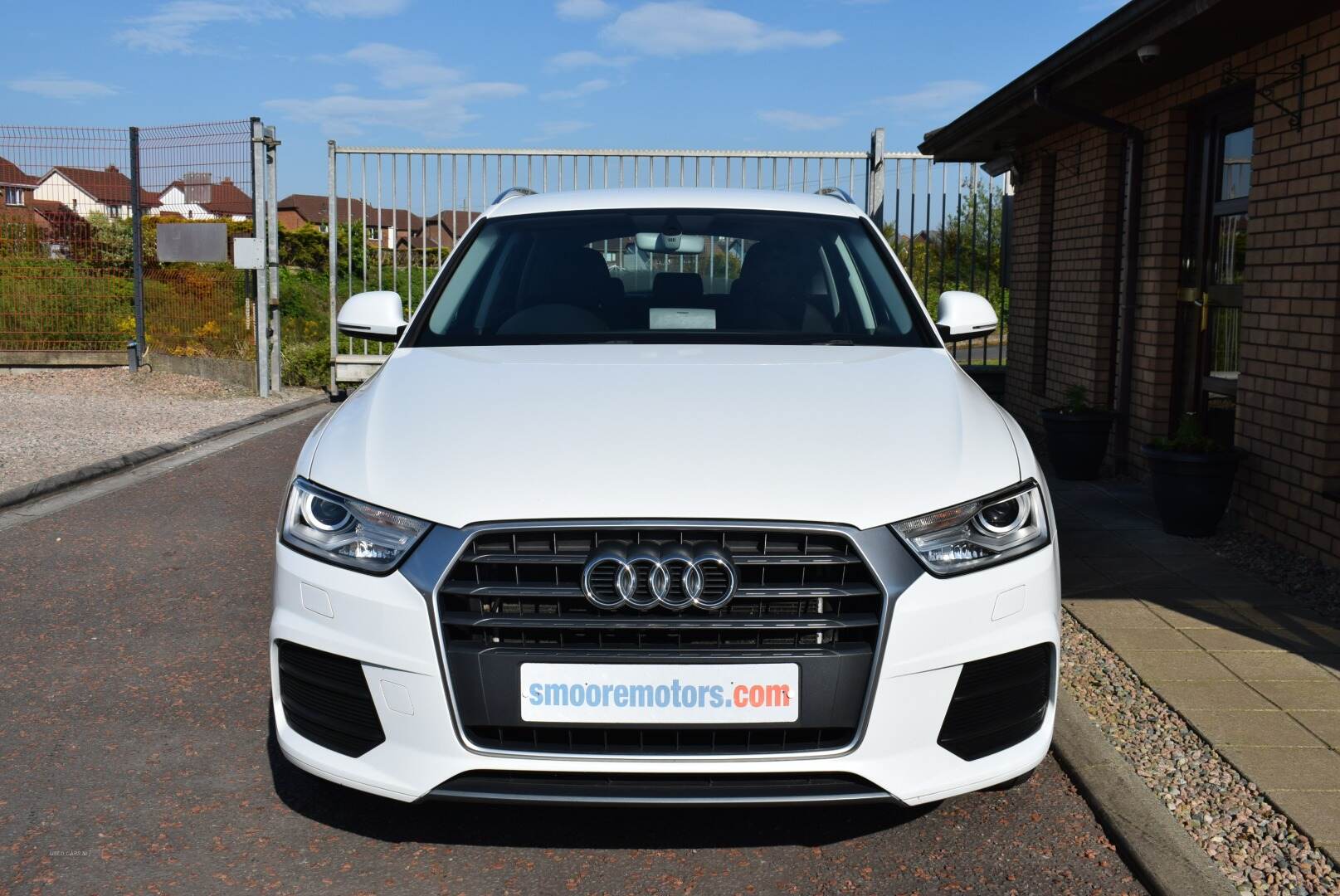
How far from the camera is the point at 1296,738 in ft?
12.2

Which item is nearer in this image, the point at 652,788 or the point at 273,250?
the point at 652,788

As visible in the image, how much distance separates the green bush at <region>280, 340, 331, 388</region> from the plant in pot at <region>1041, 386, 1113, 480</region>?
29.4 feet

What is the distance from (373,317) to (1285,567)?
4.15 meters

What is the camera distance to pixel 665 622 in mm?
2734

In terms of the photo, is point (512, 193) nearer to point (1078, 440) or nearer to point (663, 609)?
point (663, 609)

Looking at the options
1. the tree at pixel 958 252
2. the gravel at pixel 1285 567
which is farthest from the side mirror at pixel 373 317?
the tree at pixel 958 252

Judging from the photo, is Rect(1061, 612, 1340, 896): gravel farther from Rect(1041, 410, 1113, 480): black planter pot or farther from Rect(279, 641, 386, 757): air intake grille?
Rect(1041, 410, 1113, 480): black planter pot

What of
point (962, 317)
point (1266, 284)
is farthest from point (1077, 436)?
point (962, 317)

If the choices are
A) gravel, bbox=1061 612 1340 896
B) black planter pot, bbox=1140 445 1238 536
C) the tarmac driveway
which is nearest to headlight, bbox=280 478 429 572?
the tarmac driveway

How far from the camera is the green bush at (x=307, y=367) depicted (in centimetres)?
1499

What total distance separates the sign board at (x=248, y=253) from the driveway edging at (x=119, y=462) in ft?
5.87

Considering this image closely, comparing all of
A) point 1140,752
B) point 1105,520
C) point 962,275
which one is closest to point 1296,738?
point 1140,752

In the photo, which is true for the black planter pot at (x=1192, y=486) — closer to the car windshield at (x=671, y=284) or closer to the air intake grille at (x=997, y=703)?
the car windshield at (x=671, y=284)

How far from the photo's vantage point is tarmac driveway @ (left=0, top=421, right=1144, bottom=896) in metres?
2.97
